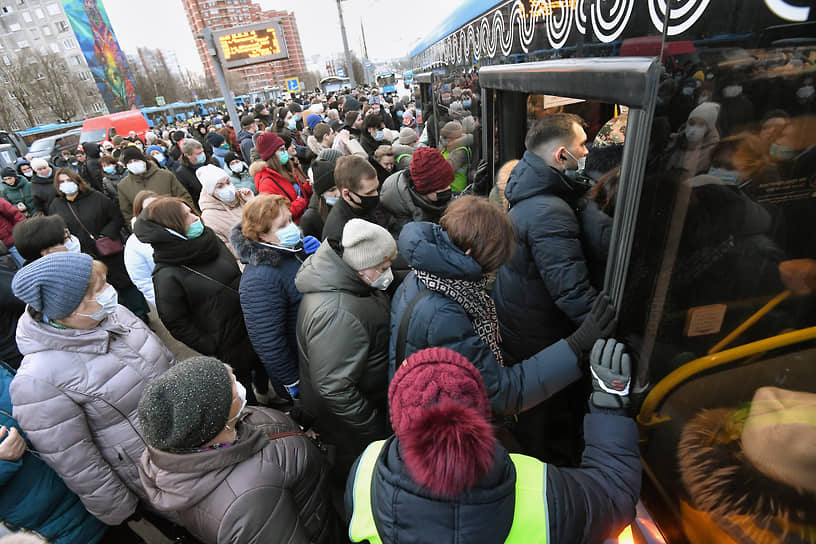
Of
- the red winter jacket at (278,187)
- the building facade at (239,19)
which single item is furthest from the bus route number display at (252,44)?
the building facade at (239,19)

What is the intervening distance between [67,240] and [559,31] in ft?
12.1

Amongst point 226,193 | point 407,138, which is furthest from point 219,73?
point 226,193

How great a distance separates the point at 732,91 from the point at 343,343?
1552 millimetres

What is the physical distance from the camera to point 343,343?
5.91 feet

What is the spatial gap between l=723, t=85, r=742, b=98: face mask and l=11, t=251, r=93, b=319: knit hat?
2.38 m

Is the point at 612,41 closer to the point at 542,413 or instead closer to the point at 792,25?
the point at 792,25

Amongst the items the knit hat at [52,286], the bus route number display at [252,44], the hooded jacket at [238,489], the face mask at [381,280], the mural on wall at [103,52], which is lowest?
the hooded jacket at [238,489]

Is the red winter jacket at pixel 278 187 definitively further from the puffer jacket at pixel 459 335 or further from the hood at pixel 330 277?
the puffer jacket at pixel 459 335

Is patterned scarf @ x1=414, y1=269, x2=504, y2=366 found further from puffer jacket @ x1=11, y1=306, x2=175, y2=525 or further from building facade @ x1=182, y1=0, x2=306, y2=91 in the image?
building facade @ x1=182, y1=0, x2=306, y2=91

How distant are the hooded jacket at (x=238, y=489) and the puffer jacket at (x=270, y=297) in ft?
3.42

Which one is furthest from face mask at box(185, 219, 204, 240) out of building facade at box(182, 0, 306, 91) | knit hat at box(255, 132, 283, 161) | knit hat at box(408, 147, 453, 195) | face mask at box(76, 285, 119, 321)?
building facade at box(182, 0, 306, 91)

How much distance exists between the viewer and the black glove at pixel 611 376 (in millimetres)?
1343

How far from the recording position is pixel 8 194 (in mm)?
6711

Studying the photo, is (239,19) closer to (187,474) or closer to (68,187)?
(68,187)
